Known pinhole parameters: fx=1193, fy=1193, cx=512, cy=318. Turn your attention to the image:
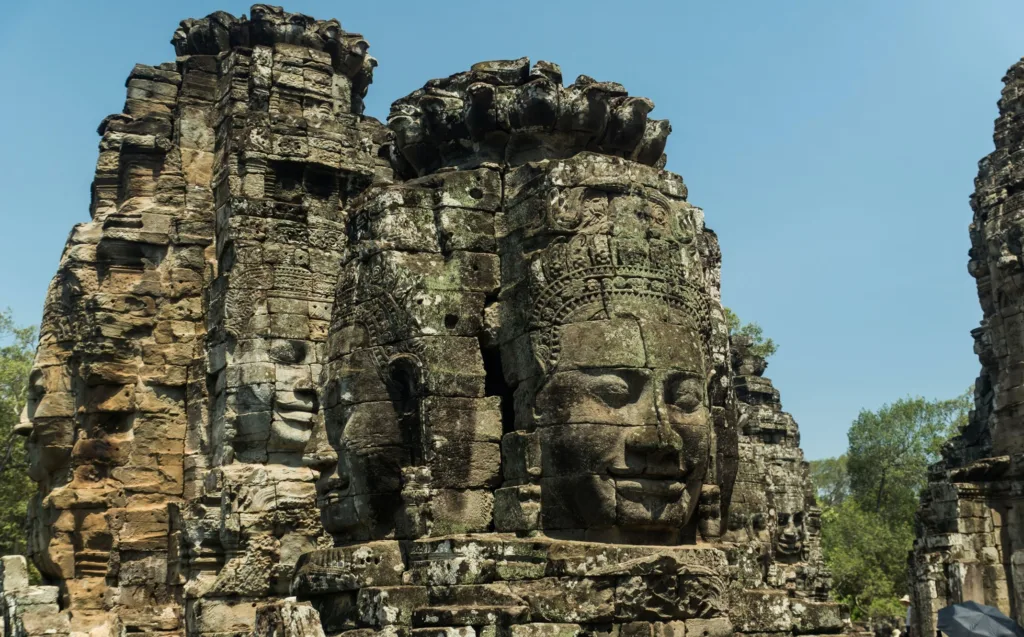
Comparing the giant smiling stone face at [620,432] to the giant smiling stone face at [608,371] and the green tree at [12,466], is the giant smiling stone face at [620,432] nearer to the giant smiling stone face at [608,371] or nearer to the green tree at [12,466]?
the giant smiling stone face at [608,371]

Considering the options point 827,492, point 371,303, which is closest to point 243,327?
point 371,303

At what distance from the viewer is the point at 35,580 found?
97.6 feet

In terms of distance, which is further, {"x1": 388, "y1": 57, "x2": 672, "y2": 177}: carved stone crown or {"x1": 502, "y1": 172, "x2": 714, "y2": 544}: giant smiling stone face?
{"x1": 388, "y1": 57, "x2": 672, "y2": 177}: carved stone crown

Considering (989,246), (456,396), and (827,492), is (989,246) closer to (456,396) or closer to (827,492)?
(456,396)

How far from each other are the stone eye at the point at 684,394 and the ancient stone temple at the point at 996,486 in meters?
11.8

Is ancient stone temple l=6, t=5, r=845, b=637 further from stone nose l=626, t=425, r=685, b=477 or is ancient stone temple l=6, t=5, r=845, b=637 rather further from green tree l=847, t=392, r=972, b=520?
green tree l=847, t=392, r=972, b=520

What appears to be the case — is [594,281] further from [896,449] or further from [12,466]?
[896,449]

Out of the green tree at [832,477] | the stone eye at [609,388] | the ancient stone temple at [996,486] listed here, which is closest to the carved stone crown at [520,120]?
the stone eye at [609,388]

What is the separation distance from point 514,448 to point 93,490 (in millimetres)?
8678

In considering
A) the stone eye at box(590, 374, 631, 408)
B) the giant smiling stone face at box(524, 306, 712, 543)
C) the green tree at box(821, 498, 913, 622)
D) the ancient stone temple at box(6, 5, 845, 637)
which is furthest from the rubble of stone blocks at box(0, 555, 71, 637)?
the green tree at box(821, 498, 913, 622)

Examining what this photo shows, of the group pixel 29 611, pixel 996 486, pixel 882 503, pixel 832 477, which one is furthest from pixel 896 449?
pixel 29 611

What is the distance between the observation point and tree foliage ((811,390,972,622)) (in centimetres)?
4172

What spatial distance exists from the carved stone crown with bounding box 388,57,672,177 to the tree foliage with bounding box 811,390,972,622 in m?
33.6

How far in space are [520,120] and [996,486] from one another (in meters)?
13.1
